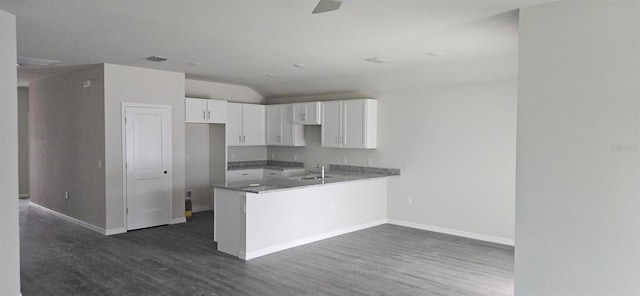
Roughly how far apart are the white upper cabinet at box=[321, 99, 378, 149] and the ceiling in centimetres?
55

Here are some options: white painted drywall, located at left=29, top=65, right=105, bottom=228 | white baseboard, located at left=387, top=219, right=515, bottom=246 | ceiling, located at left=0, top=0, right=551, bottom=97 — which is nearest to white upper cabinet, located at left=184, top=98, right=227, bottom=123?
ceiling, located at left=0, top=0, right=551, bottom=97

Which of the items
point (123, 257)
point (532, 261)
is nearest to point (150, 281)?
point (123, 257)

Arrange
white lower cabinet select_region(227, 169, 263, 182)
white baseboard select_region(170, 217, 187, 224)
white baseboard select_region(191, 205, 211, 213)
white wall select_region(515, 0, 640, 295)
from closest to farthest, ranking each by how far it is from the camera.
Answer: white wall select_region(515, 0, 640, 295)
white baseboard select_region(170, 217, 187, 224)
white lower cabinet select_region(227, 169, 263, 182)
white baseboard select_region(191, 205, 211, 213)

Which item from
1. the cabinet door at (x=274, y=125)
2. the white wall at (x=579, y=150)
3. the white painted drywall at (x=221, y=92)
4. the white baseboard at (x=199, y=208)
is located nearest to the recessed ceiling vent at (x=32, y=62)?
the white painted drywall at (x=221, y=92)

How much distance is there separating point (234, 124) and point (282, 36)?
4.33 m

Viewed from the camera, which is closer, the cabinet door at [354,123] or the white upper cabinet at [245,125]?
the cabinet door at [354,123]

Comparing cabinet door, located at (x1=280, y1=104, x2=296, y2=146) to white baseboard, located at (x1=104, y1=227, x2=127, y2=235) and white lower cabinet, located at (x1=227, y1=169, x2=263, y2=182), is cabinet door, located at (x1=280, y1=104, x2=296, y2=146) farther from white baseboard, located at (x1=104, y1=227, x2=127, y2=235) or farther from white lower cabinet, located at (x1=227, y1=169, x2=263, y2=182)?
white baseboard, located at (x1=104, y1=227, x2=127, y2=235)

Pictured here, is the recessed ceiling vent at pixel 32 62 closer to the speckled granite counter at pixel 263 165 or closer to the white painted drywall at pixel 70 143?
the white painted drywall at pixel 70 143

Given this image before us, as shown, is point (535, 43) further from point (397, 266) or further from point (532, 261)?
point (397, 266)

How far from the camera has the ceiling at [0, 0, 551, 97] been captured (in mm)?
3516

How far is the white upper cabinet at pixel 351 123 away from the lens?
7.53 m

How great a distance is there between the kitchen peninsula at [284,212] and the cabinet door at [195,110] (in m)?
2.24

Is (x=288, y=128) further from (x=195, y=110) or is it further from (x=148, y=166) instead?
(x=148, y=166)

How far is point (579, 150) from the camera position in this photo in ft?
10.5
